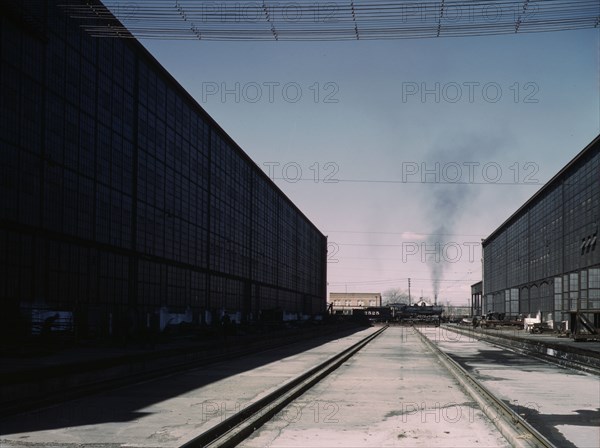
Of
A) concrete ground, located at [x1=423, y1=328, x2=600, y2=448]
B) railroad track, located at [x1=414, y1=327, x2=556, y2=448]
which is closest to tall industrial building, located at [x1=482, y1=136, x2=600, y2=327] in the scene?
concrete ground, located at [x1=423, y1=328, x2=600, y2=448]

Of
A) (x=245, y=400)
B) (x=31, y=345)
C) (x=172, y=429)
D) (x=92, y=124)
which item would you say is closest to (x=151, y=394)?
(x=245, y=400)

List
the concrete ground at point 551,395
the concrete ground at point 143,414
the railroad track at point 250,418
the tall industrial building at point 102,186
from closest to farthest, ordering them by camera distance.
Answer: the railroad track at point 250,418, the concrete ground at point 143,414, the concrete ground at point 551,395, the tall industrial building at point 102,186

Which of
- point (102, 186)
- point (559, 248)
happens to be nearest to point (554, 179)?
point (559, 248)

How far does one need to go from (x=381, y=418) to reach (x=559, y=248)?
58422 millimetres

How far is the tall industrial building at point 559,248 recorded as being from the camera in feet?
175

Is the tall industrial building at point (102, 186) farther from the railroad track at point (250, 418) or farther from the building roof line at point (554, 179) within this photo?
the building roof line at point (554, 179)

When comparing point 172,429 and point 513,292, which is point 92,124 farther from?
point 513,292

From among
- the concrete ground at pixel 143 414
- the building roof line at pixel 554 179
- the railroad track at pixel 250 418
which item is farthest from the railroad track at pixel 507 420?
the building roof line at pixel 554 179

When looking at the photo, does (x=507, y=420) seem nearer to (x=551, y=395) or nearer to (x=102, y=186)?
(x=551, y=395)

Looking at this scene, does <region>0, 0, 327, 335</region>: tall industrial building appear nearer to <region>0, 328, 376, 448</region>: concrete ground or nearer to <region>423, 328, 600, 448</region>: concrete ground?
<region>0, 328, 376, 448</region>: concrete ground

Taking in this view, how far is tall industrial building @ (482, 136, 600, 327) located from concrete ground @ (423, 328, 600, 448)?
2157 centimetres

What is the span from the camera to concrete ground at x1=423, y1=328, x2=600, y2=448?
10344 millimetres

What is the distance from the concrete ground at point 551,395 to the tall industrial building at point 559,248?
2157cm

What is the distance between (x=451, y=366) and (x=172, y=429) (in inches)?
598
